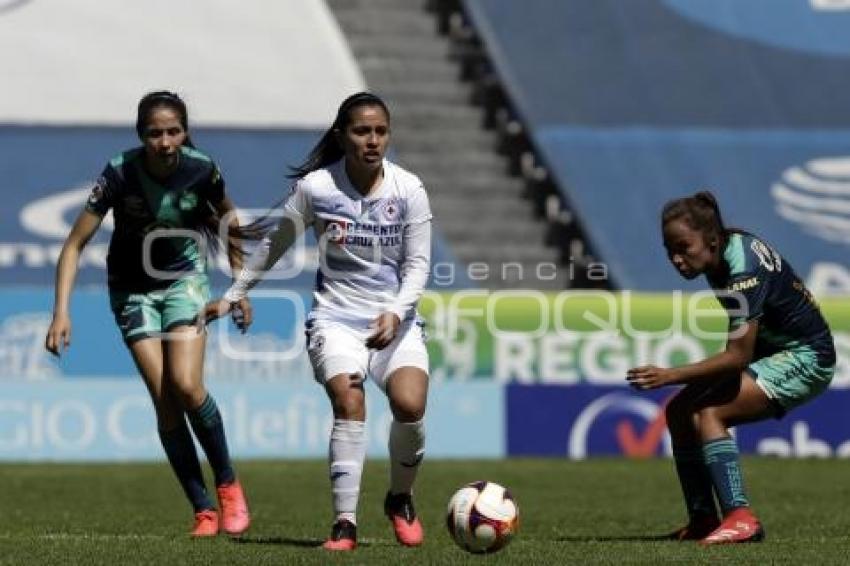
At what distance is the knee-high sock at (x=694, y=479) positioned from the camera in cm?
968

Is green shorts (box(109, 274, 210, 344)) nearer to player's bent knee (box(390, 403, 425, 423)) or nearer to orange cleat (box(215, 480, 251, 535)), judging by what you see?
orange cleat (box(215, 480, 251, 535))

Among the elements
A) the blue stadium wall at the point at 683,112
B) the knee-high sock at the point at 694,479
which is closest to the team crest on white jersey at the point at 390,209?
the knee-high sock at the point at 694,479

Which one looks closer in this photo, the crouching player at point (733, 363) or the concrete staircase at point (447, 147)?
the crouching player at point (733, 363)

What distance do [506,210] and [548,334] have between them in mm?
4804

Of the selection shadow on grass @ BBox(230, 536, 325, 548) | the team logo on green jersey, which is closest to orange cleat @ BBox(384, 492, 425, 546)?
shadow on grass @ BBox(230, 536, 325, 548)

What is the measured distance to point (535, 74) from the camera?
79.8 ft

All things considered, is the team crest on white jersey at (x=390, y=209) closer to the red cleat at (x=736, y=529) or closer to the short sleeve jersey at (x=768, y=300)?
the short sleeve jersey at (x=768, y=300)

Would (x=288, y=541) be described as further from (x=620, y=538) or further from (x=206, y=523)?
(x=620, y=538)

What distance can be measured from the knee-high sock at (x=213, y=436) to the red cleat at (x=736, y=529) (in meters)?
2.52

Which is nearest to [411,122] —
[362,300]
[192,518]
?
[192,518]

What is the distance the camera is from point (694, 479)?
9.71 meters

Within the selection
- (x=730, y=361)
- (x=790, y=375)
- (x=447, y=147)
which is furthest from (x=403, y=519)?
(x=447, y=147)

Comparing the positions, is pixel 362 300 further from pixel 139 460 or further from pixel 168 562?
pixel 139 460

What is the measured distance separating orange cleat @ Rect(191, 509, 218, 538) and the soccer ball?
1617 mm
